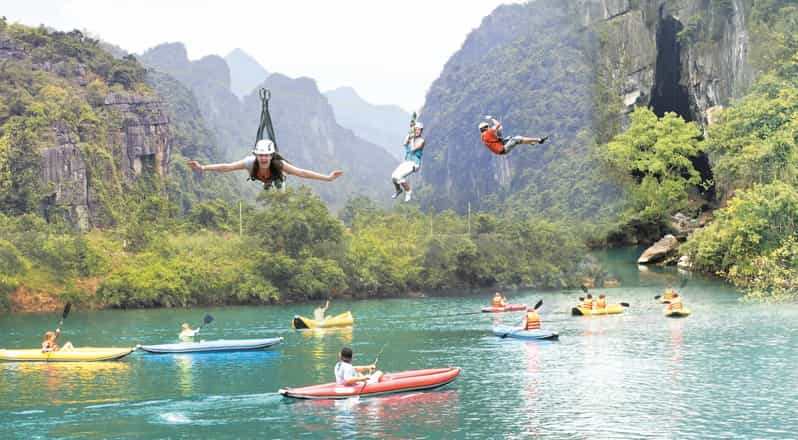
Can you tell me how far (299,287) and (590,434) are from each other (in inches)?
1419

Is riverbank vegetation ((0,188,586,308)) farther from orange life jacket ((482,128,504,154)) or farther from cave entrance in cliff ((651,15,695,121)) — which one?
orange life jacket ((482,128,504,154))

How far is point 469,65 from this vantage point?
155 m

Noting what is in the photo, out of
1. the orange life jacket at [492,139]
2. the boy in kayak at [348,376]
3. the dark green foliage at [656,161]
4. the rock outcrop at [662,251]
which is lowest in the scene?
the boy in kayak at [348,376]

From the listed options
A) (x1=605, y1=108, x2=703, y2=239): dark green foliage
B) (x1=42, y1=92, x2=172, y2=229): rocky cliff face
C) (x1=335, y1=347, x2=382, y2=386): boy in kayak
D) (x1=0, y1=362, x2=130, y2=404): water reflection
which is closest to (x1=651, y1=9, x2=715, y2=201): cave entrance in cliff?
(x1=605, y1=108, x2=703, y2=239): dark green foliage

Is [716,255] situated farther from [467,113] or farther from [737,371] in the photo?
[467,113]

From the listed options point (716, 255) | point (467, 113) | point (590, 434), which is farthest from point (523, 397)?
point (467, 113)

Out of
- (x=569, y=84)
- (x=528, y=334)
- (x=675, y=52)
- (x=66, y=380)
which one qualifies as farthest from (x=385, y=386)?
(x=569, y=84)

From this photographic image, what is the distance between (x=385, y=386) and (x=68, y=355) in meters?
13.4

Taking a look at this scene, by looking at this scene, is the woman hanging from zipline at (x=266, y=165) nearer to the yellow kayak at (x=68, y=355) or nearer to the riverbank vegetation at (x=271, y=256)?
the yellow kayak at (x=68, y=355)

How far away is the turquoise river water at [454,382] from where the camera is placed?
24.7 meters

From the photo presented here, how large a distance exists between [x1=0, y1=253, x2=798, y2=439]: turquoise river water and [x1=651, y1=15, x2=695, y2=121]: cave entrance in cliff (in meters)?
33.2

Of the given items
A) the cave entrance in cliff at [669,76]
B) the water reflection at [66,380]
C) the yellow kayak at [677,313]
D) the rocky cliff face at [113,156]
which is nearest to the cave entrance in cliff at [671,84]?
the cave entrance in cliff at [669,76]

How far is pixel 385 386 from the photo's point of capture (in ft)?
91.0

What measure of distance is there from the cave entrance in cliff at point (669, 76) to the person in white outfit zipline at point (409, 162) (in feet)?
224
